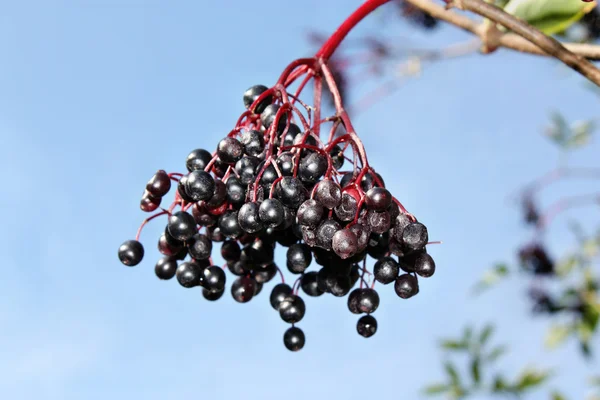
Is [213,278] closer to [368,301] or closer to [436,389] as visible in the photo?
[368,301]

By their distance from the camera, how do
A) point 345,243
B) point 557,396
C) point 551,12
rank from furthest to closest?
point 557,396 → point 551,12 → point 345,243

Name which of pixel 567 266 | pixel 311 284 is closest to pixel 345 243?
pixel 311 284

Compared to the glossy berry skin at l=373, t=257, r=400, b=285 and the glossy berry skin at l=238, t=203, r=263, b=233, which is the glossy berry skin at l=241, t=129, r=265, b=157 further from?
the glossy berry skin at l=373, t=257, r=400, b=285

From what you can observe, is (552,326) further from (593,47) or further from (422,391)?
(593,47)

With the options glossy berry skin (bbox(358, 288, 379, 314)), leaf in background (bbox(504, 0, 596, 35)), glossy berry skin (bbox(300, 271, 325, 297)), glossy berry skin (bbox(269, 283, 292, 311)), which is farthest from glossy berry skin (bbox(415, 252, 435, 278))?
leaf in background (bbox(504, 0, 596, 35))

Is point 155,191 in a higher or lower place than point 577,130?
lower

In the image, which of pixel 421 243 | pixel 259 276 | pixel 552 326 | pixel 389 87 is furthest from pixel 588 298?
pixel 421 243
